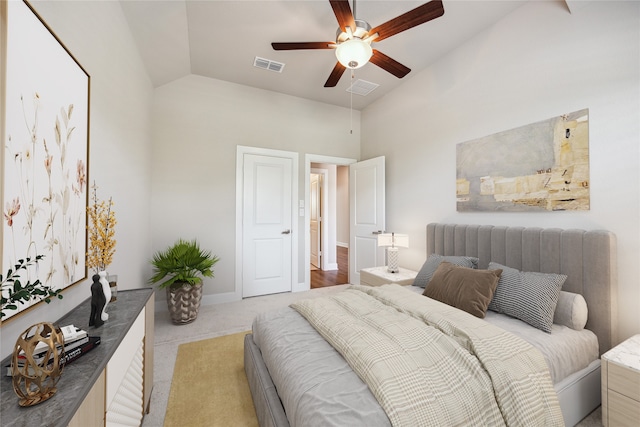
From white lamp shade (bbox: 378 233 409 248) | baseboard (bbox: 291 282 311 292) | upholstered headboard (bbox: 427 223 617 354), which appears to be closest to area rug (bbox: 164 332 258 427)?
baseboard (bbox: 291 282 311 292)

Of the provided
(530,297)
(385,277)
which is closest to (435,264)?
(385,277)

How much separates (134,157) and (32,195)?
5.47 ft

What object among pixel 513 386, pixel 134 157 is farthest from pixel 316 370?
pixel 134 157

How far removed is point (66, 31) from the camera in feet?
4.16

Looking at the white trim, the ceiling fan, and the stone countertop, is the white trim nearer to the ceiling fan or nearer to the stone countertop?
the ceiling fan

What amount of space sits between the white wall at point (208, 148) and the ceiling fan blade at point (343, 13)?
2272mm

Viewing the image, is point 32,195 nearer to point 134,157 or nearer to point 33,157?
point 33,157

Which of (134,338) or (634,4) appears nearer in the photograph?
(134,338)

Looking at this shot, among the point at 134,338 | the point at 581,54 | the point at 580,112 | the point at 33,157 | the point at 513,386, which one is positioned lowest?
the point at 513,386

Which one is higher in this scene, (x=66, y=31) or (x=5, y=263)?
(x=66, y=31)

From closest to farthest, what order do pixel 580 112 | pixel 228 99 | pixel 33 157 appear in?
pixel 33 157 → pixel 580 112 → pixel 228 99

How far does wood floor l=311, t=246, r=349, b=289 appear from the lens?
464 cm

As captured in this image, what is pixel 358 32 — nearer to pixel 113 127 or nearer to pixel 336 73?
pixel 336 73

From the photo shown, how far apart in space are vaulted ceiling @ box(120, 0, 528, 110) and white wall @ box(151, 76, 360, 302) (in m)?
0.26
